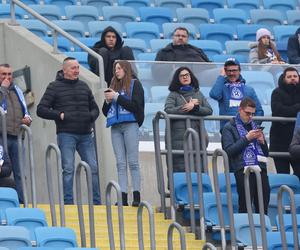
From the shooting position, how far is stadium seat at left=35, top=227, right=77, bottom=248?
55.7 ft

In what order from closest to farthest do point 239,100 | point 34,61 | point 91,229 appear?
point 91,229 < point 239,100 < point 34,61

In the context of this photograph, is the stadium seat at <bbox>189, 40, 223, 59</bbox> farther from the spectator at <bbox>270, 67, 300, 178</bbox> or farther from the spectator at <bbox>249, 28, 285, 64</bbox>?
the spectator at <bbox>270, 67, 300, 178</bbox>

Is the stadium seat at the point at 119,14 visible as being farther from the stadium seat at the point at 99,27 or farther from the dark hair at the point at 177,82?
the dark hair at the point at 177,82

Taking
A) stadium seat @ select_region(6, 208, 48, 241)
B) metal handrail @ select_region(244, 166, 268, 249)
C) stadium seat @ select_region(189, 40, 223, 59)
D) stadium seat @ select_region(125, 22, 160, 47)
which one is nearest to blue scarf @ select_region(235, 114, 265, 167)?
metal handrail @ select_region(244, 166, 268, 249)

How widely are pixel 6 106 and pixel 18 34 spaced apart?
3465 millimetres

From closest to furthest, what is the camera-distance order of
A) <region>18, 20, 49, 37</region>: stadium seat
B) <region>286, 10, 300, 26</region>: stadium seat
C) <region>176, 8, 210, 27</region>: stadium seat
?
<region>18, 20, 49, 37</region>: stadium seat
<region>176, 8, 210, 27</region>: stadium seat
<region>286, 10, 300, 26</region>: stadium seat

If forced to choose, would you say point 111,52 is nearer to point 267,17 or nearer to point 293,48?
point 293,48

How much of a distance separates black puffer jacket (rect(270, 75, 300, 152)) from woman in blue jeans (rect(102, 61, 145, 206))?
4.95ft

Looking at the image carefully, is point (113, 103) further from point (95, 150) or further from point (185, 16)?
point (185, 16)

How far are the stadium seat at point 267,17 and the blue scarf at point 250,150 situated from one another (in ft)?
22.9

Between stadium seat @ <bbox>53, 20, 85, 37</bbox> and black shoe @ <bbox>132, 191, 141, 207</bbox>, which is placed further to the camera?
stadium seat @ <bbox>53, 20, 85, 37</bbox>

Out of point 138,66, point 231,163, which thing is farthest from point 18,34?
point 231,163

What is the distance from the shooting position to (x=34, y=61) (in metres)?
22.6

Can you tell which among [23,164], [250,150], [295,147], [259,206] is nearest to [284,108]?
[295,147]
